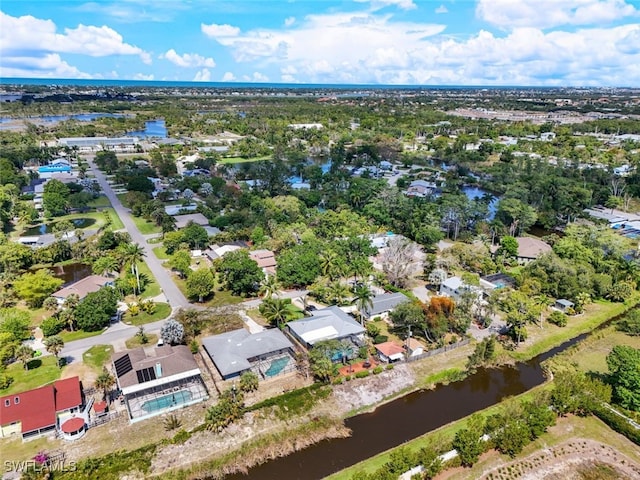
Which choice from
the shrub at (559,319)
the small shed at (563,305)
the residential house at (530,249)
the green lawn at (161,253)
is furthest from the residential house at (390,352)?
the green lawn at (161,253)

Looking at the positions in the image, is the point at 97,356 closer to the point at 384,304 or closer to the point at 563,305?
the point at 384,304

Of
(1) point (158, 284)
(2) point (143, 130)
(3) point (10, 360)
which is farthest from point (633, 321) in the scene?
(2) point (143, 130)

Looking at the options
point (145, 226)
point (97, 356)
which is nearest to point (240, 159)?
point (145, 226)

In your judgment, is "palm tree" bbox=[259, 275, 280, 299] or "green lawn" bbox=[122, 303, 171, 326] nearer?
"green lawn" bbox=[122, 303, 171, 326]

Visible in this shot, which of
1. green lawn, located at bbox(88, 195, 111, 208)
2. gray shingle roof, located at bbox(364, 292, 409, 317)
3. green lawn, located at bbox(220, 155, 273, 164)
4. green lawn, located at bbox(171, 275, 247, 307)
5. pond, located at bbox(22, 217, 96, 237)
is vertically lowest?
green lawn, located at bbox(171, 275, 247, 307)

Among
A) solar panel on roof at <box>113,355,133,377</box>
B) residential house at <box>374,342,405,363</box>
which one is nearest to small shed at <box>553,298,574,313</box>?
residential house at <box>374,342,405,363</box>

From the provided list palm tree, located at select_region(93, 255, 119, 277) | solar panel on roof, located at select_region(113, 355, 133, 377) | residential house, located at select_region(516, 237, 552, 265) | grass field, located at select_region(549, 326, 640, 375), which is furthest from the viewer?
residential house, located at select_region(516, 237, 552, 265)

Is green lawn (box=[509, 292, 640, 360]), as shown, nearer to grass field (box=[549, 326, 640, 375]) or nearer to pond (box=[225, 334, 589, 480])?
pond (box=[225, 334, 589, 480])

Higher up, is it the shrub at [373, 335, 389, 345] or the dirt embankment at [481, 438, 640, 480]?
the shrub at [373, 335, 389, 345]
